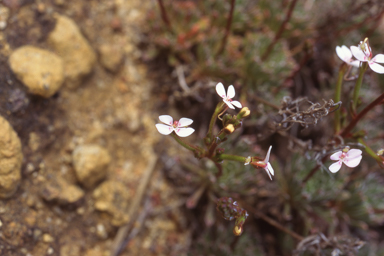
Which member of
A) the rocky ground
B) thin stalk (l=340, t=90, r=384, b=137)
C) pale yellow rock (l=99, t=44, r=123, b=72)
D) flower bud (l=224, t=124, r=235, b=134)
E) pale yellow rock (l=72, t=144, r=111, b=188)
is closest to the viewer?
flower bud (l=224, t=124, r=235, b=134)

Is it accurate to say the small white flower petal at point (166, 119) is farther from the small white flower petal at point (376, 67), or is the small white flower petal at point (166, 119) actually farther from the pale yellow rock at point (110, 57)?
the pale yellow rock at point (110, 57)

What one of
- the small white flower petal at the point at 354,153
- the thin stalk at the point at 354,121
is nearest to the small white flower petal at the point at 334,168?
the small white flower petal at the point at 354,153

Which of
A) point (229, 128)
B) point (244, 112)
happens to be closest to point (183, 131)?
point (229, 128)

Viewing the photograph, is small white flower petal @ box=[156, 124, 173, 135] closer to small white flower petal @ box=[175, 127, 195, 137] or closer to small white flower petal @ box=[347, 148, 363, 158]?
small white flower petal @ box=[175, 127, 195, 137]

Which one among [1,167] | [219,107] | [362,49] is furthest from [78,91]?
[362,49]

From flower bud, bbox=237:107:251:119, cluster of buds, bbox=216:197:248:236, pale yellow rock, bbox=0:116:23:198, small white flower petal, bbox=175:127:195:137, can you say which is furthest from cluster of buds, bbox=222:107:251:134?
pale yellow rock, bbox=0:116:23:198

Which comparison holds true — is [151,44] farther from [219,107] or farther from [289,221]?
[289,221]

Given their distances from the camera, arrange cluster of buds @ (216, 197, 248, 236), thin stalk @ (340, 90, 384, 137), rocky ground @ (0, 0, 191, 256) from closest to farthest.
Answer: cluster of buds @ (216, 197, 248, 236)
thin stalk @ (340, 90, 384, 137)
rocky ground @ (0, 0, 191, 256)
